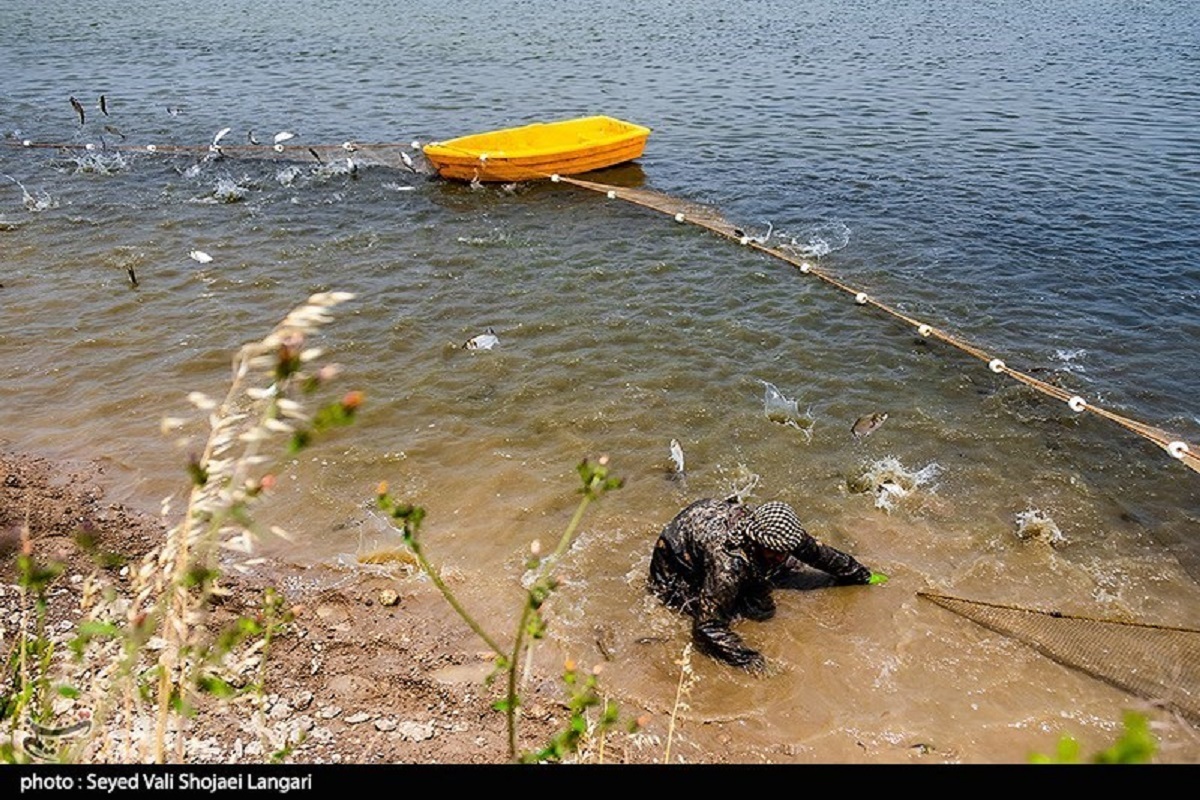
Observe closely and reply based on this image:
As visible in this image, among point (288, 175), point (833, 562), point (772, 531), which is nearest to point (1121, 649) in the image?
point (833, 562)

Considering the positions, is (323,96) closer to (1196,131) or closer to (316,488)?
(316,488)

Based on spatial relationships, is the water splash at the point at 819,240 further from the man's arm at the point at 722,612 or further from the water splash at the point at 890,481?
the man's arm at the point at 722,612


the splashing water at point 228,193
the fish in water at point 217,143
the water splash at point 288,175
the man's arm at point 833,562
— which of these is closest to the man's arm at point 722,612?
the man's arm at point 833,562

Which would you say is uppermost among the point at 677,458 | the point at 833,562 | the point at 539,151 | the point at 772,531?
the point at 539,151

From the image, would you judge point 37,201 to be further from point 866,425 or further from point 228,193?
point 866,425

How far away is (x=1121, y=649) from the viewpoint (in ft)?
19.1

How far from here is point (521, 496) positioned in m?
7.45

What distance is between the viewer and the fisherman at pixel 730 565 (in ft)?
18.8

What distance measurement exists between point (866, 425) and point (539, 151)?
31.0ft

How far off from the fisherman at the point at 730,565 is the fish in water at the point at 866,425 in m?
2.25

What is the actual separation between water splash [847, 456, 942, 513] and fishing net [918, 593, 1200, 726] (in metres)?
1.50

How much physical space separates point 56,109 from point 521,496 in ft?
65.8

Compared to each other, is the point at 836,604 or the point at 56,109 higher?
the point at 56,109

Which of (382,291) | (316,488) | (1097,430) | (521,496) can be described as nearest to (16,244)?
(382,291)
